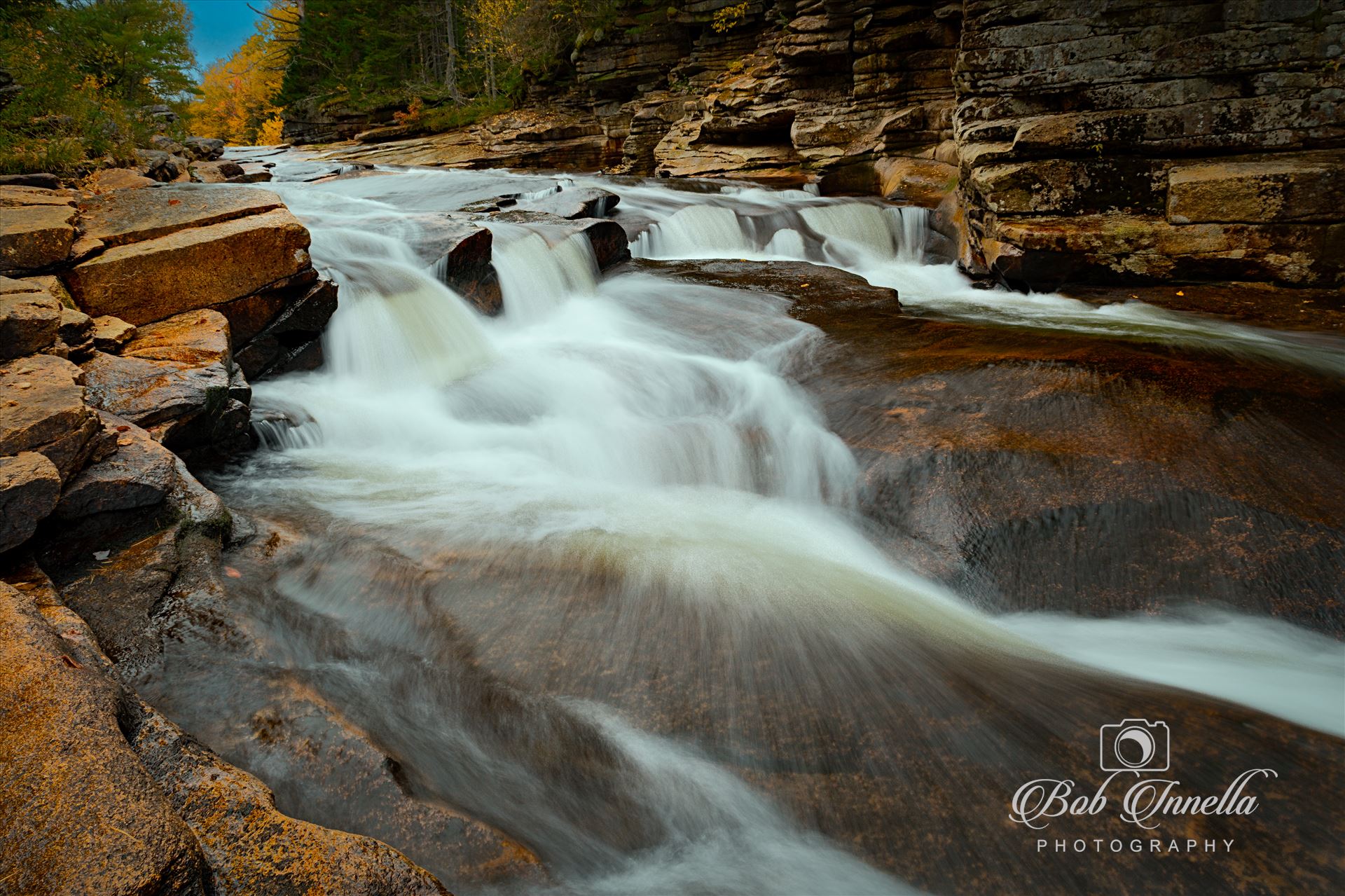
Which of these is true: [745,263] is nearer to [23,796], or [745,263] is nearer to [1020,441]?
[1020,441]

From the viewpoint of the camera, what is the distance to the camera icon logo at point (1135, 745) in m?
2.58

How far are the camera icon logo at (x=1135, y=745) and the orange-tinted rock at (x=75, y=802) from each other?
2.89 m

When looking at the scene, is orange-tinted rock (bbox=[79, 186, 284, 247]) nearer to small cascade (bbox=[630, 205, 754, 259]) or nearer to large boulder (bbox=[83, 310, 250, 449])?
large boulder (bbox=[83, 310, 250, 449])

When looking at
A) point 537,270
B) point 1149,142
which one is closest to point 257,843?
point 537,270

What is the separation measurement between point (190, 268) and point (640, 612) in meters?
4.57

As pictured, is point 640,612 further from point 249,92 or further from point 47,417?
point 249,92

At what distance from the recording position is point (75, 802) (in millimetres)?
1557

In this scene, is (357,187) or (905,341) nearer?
(905,341)

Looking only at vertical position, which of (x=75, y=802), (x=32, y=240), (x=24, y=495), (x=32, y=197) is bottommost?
(x=75, y=802)

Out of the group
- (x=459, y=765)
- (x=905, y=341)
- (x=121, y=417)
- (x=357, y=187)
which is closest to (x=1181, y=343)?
(x=905, y=341)

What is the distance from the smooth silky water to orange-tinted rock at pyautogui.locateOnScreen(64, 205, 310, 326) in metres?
0.87

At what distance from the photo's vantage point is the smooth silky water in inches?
101

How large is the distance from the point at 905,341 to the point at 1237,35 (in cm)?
543

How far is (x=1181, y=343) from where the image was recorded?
5.76 metres
